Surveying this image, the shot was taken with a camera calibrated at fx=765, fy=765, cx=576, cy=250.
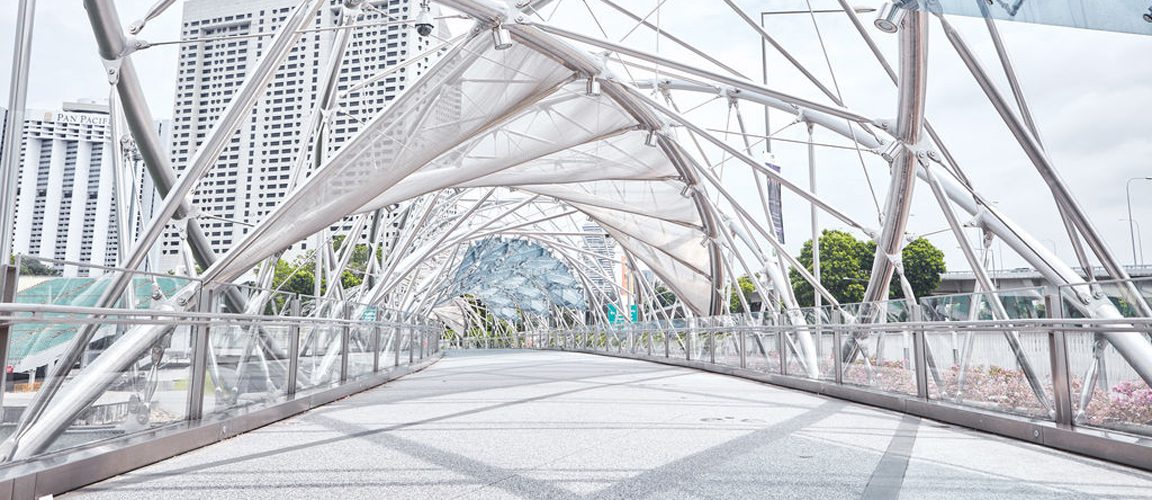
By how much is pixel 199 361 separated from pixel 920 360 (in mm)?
8749

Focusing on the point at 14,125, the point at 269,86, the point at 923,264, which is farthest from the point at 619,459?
the point at 923,264

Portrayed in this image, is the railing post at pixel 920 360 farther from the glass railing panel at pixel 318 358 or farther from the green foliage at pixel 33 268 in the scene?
the green foliage at pixel 33 268

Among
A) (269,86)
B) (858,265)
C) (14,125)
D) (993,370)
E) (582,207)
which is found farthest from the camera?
(858,265)

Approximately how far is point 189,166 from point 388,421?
597cm

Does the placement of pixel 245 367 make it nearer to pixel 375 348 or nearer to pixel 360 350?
pixel 360 350

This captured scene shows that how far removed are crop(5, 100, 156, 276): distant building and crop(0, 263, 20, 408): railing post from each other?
10.7m

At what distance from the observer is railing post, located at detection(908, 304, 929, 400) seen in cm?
1012

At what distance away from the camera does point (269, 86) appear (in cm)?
3962

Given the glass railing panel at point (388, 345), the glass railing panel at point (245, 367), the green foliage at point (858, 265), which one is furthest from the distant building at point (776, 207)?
the green foliage at point (858, 265)

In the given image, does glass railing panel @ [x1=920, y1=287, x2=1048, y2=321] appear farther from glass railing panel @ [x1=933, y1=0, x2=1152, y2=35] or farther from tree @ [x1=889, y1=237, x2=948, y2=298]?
tree @ [x1=889, y1=237, x2=948, y2=298]

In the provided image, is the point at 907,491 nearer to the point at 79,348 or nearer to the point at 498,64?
the point at 79,348

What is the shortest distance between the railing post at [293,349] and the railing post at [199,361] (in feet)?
8.42

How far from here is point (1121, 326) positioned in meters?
6.77

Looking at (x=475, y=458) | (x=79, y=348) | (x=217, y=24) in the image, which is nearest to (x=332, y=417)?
(x=475, y=458)
